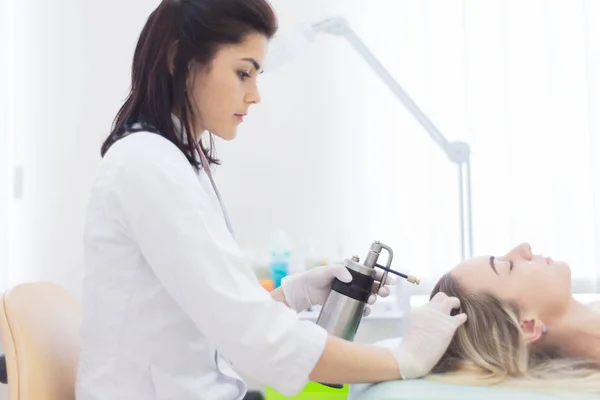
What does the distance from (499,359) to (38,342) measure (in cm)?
76

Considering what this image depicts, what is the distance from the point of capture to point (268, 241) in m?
2.30

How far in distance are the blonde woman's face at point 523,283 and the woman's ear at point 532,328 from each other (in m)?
0.01

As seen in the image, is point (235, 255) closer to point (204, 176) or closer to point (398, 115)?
point (204, 176)

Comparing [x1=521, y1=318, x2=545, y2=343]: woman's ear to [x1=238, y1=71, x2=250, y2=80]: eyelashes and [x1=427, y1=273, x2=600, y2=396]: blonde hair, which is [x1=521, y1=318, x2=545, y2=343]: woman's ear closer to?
[x1=427, y1=273, x2=600, y2=396]: blonde hair

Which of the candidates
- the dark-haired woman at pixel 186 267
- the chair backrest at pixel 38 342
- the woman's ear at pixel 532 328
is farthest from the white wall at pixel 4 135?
the woman's ear at pixel 532 328

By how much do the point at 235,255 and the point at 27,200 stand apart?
1.61m

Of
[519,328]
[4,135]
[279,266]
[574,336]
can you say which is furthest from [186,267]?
[4,135]

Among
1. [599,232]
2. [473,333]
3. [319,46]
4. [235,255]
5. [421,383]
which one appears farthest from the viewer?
[319,46]

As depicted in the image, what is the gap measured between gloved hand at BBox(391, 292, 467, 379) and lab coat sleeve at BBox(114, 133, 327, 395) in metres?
0.18

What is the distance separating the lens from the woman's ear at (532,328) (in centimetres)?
122

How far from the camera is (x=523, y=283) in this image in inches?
50.2

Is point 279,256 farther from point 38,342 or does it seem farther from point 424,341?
point 38,342

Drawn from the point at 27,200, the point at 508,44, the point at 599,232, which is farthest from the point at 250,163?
the point at 599,232

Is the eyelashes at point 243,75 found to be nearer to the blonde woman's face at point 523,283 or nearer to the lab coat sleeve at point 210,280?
the lab coat sleeve at point 210,280
